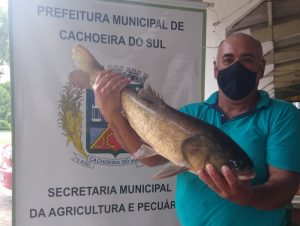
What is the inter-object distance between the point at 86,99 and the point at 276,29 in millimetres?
4555

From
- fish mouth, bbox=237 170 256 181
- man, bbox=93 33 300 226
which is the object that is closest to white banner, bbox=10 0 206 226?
man, bbox=93 33 300 226

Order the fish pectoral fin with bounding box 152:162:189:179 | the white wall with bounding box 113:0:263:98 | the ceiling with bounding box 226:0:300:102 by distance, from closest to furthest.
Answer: the fish pectoral fin with bounding box 152:162:189:179
the white wall with bounding box 113:0:263:98
the ceiling with bounding box 226:0:300:102

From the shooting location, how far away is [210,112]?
6.36 ft

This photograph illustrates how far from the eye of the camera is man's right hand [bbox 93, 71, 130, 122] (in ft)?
6.61

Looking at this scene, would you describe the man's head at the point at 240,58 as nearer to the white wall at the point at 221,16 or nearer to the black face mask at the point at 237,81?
the black face mask at the point at 237,81

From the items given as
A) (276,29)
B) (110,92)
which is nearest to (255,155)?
(110,92)

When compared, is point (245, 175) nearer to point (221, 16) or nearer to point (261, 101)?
point (261, 101)

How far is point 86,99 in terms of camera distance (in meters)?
2.61

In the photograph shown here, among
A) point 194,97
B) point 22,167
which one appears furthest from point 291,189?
point 22,167

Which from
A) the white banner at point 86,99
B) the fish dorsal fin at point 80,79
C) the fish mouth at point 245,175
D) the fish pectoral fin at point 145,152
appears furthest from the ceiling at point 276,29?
the fish mouth at point 245,175

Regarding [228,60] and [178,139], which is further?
[228,60]

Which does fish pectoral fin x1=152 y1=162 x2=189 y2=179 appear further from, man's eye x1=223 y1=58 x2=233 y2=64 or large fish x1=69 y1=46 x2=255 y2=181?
man's eye x1=223 y1=58 x2=233 y2=64

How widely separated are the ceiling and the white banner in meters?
2.73

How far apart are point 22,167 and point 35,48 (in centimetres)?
67
